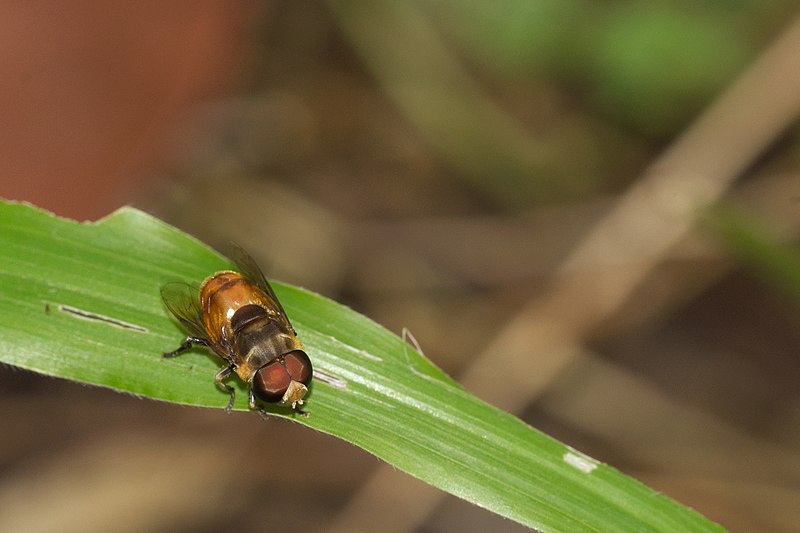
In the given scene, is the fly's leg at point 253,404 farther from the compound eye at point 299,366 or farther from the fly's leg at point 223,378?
the compound eye at point 299,366

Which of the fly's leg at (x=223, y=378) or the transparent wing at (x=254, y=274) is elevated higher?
the transparent wing at (x=254, y=274)

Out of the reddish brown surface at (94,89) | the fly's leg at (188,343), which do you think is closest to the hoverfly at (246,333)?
the fly's leg at (188,343)

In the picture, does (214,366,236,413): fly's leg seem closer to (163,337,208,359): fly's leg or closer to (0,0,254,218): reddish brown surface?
(163,337,208,359): fly's leg

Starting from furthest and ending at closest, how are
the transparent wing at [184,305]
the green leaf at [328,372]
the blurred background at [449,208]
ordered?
the blurred background at [449,208]
the transparent wing at [184,305]
the green leaf at [328,372]

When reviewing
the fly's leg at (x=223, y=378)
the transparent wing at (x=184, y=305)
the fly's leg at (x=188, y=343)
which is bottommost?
the fly's leg at (x=223, y=378)

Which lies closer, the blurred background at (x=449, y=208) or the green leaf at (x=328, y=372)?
the green leaf at (x=328, y=372)
